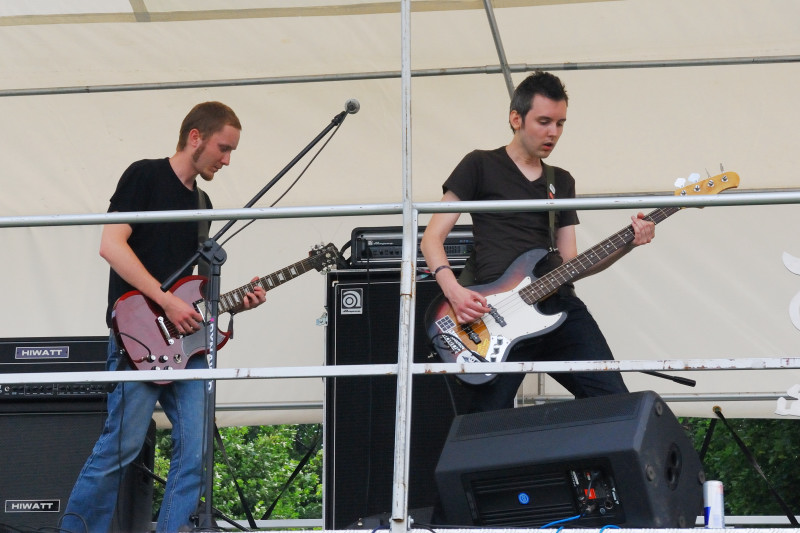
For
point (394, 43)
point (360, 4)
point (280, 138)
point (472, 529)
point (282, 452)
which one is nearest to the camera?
point (472, 529)

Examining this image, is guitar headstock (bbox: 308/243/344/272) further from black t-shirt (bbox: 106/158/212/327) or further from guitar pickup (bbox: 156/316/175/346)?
guitar pickup (bbox: 156/316/175/346)

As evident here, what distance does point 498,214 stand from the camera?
401 cm

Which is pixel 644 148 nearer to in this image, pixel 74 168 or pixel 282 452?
pixel 74 168

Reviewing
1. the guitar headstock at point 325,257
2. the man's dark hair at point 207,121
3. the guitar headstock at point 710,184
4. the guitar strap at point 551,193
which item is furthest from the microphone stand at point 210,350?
the guitar headstock at point 710,184

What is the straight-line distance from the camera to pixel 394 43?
16.9ft

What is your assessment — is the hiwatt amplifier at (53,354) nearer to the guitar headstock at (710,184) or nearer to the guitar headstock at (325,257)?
the guitar headstock at (325,257)

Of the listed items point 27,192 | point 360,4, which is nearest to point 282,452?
point 27,192

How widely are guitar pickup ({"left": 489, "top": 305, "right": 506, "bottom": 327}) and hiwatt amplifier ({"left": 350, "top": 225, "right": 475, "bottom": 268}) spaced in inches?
26.3

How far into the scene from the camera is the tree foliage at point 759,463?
1228 cm

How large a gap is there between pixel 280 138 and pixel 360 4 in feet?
2.99

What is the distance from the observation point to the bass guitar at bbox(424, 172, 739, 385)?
151 inches

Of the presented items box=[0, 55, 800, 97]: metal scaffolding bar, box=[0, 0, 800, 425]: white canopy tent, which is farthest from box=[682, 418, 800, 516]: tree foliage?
box=[0, 55, 800, 97]: metal scaffolding bar

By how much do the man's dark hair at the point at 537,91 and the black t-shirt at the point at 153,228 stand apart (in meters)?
1.17

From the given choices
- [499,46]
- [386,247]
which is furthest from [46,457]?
[499,46]
